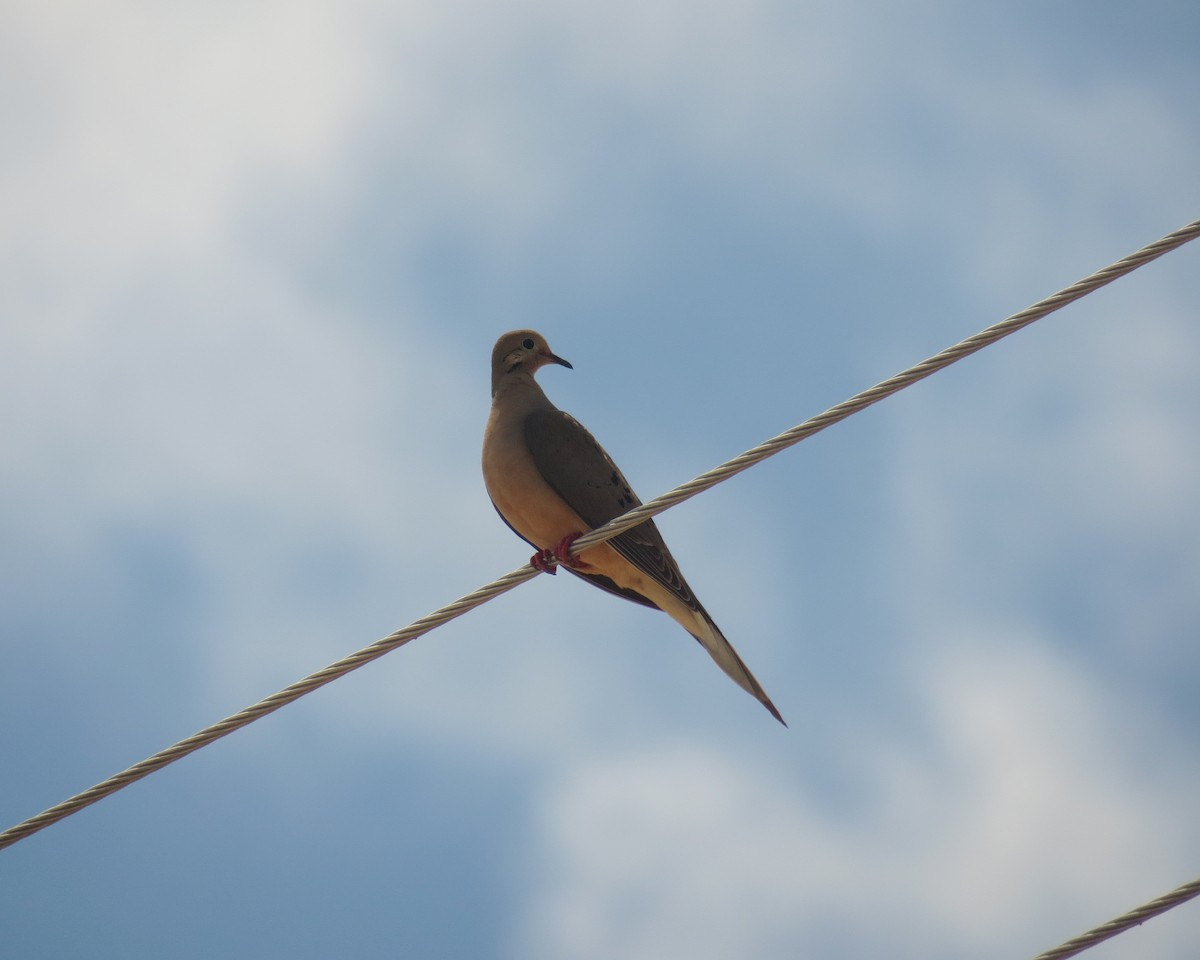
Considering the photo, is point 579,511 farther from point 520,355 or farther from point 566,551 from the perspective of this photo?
point 520,355

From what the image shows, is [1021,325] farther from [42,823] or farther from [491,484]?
[42,823]

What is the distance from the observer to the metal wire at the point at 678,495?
3213 millimetres

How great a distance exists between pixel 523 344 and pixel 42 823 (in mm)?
3248

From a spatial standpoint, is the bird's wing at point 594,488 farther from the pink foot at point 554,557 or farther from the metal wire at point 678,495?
the metal wire at point 678,495

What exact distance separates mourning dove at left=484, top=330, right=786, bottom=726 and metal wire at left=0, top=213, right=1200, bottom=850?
1.18 metres

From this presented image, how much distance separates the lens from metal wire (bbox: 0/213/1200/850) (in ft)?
10.5

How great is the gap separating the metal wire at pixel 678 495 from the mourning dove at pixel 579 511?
118 cm

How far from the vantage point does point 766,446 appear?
3.45 m

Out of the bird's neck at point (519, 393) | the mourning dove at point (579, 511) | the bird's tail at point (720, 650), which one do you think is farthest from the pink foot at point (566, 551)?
the bird's neck at point (519, 393)

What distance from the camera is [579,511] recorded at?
502cm

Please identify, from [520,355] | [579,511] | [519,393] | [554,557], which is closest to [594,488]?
[579,511]

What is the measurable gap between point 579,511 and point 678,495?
149 cm

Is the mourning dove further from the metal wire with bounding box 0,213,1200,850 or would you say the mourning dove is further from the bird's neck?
the metal wire with bounding box 0,213,1200,850

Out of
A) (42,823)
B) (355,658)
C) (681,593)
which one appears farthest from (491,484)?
(42,823)
